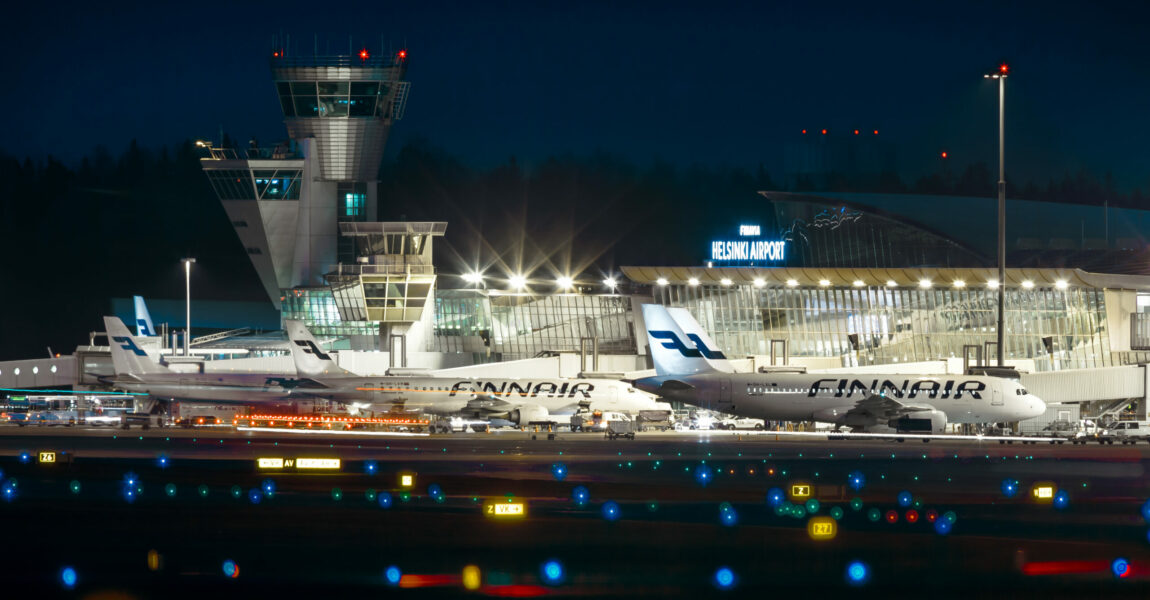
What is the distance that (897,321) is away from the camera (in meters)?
117

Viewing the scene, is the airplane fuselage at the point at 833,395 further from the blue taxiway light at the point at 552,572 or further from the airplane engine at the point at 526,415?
the blue taxiway light at the point at 552,572

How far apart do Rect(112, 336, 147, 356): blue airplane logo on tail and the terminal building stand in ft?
67.3

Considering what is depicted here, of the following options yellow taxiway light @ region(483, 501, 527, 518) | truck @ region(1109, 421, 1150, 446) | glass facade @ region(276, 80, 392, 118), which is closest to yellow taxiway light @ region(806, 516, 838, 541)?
yellow taxiway light @ region(483, 501, 527, 518)

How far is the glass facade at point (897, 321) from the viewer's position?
110m

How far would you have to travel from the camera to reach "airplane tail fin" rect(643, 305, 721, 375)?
8181cm

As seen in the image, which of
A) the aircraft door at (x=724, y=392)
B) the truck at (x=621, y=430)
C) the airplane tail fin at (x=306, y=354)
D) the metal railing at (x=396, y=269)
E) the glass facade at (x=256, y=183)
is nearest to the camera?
the truck at (x=621, y=430)

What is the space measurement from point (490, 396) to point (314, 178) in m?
64.6

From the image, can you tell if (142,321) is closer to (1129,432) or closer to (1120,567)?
(1129,432)

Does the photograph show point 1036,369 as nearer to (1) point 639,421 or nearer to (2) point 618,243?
(1) point 639,421

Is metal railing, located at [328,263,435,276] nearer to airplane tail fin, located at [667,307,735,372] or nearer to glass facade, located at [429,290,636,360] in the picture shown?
glass facade, located at [429,290,636,360]

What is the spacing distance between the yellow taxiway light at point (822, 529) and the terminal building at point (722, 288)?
247 ft

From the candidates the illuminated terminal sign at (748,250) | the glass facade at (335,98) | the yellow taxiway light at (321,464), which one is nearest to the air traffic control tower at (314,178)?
the glass facade at (335,98)

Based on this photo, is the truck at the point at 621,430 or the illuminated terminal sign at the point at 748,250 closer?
the truck at the point at 621,430

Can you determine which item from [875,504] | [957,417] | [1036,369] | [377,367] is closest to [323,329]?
[377,367]
